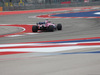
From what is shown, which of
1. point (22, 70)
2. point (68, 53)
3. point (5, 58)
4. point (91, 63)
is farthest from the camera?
point (68, 53)

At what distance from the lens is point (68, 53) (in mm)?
5941

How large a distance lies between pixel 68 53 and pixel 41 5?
3842cm

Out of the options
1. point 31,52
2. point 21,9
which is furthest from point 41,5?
point 31,52

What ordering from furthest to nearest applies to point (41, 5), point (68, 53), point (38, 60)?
1. point (41, 5)
2. point (68, 53)
3. point (38, 60)

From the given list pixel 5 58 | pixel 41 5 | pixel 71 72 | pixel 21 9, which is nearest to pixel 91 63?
pixel 71 72

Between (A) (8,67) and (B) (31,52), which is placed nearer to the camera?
(A) (8,67)

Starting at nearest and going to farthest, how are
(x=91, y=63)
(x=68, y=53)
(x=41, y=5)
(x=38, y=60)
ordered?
(x=91, y=63), (x=38, y=60), (x=68, y=53), (x=41, y=5)

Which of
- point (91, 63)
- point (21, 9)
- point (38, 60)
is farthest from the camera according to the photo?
point (21, 9)

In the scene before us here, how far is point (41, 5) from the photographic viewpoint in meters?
43.8

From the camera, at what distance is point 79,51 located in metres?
6.15

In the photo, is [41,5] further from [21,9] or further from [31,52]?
[31,52]

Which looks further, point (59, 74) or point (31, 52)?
point (31, 52)

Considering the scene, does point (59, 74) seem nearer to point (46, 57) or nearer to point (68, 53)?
point (46, 57)

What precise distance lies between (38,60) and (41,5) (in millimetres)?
39184
